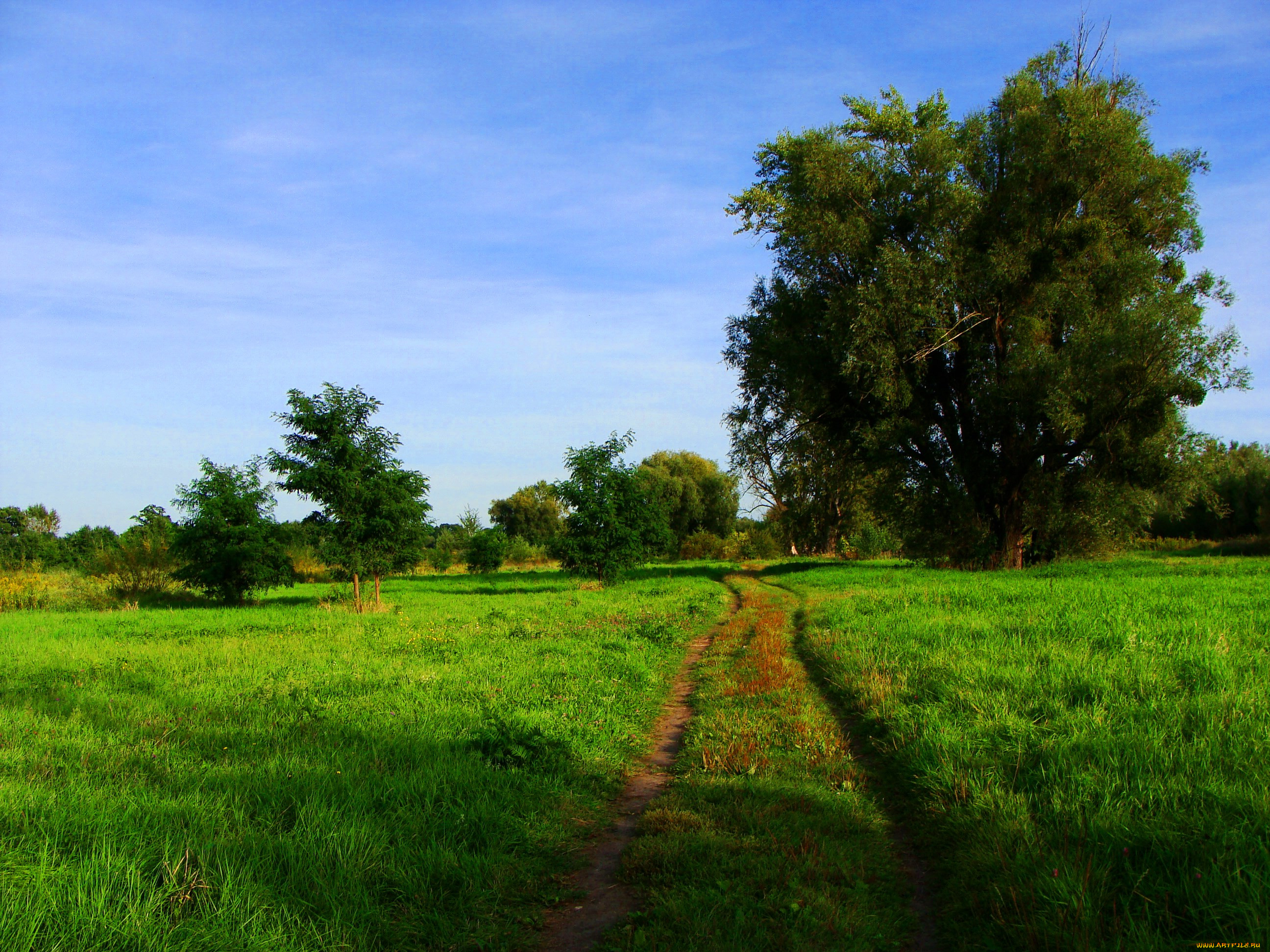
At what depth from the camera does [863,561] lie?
4253cm

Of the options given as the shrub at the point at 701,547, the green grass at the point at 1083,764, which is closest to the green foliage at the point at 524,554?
the shrub at the point at 701,547

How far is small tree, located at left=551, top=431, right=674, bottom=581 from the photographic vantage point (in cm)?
3055

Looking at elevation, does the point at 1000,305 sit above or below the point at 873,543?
above

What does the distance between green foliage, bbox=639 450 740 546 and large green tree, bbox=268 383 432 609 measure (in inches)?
1881

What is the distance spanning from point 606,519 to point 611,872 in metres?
26.1

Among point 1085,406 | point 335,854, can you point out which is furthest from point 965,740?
point 1085,406

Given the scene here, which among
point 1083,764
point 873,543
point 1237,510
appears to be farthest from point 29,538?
point 1237,510

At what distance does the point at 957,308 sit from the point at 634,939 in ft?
91.7

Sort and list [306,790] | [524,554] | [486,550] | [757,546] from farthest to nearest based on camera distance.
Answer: [524,554]
[757,546]
[486,550]
[306,790]

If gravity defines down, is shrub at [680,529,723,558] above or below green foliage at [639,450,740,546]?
below

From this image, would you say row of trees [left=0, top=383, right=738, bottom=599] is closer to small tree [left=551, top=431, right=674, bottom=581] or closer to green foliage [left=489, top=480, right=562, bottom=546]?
small tree [left=551, top=431, right=674, bottom=581]

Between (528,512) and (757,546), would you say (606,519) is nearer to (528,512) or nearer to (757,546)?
(757,546)

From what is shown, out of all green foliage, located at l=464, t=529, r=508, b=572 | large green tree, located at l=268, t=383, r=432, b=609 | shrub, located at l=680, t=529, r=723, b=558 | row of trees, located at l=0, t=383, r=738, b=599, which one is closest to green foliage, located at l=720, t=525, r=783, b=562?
shrub, located at l=680, t=529, r=723, b=558

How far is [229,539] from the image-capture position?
2475 centimetres
